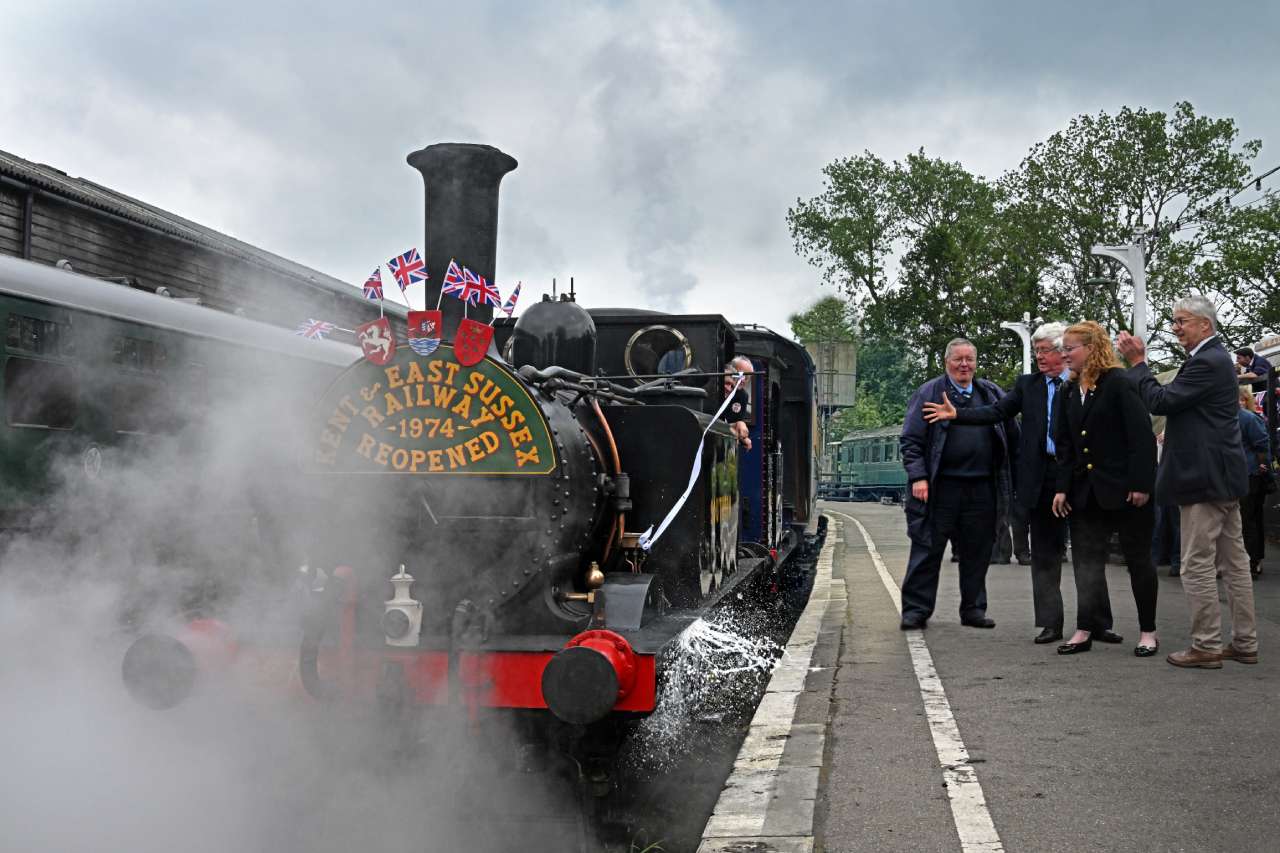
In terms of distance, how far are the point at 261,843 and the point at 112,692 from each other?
100 centimetres

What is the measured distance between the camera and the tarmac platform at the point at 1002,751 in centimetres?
327

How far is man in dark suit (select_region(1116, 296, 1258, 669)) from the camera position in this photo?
5.13 m

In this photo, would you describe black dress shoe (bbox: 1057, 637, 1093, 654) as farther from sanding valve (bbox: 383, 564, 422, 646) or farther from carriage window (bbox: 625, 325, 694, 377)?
sanding valve (bbox: 383, 564, 422, 646)

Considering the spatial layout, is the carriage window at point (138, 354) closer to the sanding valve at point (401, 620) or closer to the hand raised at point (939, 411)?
the sanding valve at point (401, 620)

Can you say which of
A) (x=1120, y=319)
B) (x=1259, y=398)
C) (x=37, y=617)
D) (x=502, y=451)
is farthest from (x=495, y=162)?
(x=1120, y=319)

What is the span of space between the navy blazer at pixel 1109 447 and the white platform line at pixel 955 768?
115cm

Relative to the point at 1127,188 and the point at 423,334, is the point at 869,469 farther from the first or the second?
the point at 423,334

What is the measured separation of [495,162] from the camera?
4582 millimetres

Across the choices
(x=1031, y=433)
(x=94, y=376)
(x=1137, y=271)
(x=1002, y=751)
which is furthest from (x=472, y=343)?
(x=1137, y=271)

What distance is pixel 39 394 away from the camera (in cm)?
812

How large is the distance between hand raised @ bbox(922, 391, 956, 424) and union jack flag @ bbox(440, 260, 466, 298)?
125 inches

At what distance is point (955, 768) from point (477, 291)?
2354 millimetres

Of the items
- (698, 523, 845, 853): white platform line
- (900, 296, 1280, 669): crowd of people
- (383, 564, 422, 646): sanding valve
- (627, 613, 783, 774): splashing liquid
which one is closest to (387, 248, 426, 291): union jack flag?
(383, 564, 422, 646): sanding valve

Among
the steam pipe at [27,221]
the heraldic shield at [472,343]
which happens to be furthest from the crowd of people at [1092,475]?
the steam pipe at [27,221]
